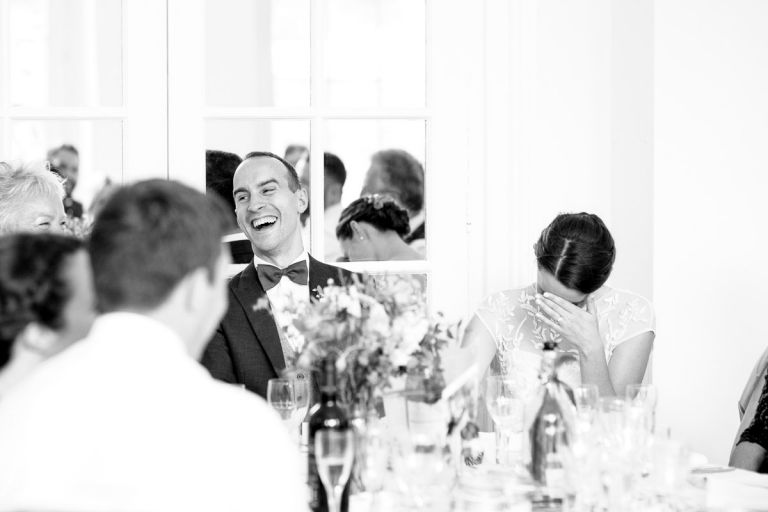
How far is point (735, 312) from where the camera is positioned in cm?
378

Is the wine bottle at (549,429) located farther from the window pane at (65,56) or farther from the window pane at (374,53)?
the window pane at (65,56)

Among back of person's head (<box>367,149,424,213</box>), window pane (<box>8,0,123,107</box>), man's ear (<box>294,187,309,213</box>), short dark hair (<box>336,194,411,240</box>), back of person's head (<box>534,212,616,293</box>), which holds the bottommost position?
back of person's head (<box>534,212,616,293</box>)

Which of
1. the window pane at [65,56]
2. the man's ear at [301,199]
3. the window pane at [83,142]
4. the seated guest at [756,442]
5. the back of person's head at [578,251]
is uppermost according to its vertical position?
the window pane at [65,56]

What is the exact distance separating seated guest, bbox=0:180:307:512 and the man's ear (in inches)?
81.9

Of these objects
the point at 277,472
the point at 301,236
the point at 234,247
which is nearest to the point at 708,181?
the point at 301,236

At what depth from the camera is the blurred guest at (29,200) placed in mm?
3068

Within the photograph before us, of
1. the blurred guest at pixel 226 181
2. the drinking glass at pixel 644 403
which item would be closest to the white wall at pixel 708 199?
the drinking glass at pixel 644 403

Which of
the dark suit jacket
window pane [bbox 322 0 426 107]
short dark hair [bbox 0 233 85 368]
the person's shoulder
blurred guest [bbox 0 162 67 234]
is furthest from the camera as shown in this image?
window pane [bbox 322 0 426 107]

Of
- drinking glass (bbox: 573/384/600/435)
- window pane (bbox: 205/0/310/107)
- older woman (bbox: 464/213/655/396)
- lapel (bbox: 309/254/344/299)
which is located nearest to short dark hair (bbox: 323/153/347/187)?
window pane (bbox: 205/0/310/107)

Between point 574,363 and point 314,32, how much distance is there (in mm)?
1527

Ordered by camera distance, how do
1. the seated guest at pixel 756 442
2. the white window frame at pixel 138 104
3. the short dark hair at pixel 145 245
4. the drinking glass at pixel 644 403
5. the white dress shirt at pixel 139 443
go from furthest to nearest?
the white window frame at pixel 138 104, the seated guest at pixel 756 442, the drinking glass at pixel 644 403, the short dark hair at pixel 145 245, the white dress shirt at pixel 139 443

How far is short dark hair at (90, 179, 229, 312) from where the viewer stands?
1.44m

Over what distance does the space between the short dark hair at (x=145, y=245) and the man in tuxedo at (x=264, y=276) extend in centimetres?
163

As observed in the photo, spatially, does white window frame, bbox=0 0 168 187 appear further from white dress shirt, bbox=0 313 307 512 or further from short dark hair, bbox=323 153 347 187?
white dress shirt, bbox=0 313 307 512
